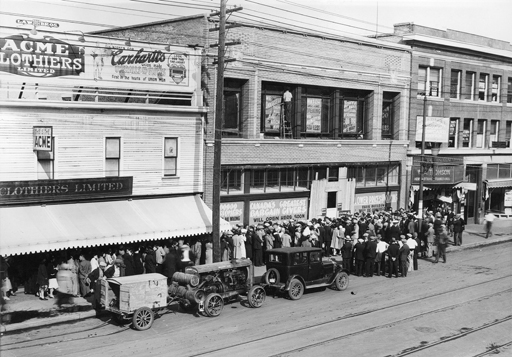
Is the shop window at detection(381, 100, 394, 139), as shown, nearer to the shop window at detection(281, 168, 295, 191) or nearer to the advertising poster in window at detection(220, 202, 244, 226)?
the shop window at detection(281, 168, 295, 191)

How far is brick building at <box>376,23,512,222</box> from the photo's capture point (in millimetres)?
39219

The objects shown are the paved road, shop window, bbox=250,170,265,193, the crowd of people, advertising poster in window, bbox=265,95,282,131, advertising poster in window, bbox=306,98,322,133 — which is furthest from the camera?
advertising poster in window, bbox=306,98,322,133

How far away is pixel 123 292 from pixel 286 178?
623 inches

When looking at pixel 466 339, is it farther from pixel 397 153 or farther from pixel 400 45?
pixel 400 45

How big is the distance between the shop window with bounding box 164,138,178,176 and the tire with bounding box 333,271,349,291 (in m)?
8.12

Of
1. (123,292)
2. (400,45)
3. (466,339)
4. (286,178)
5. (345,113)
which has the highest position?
(400,45)

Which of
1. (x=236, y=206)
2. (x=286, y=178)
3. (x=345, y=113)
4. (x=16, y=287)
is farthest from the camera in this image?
(x=345, y=113)

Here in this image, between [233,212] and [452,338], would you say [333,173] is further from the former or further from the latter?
[452,338]

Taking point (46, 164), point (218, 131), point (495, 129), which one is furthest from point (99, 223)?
point (495, 129)

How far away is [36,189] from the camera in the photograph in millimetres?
21703

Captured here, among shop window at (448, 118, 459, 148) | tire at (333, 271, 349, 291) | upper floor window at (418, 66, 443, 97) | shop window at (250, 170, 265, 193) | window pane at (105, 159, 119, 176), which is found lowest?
tire at (333, 271, 349, 291)

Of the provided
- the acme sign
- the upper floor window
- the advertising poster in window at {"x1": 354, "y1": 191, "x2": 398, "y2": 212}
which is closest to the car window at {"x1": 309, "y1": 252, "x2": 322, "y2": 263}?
the acme sign

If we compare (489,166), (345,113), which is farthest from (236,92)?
(489,166)

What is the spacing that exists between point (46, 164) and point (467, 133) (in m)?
30.5
